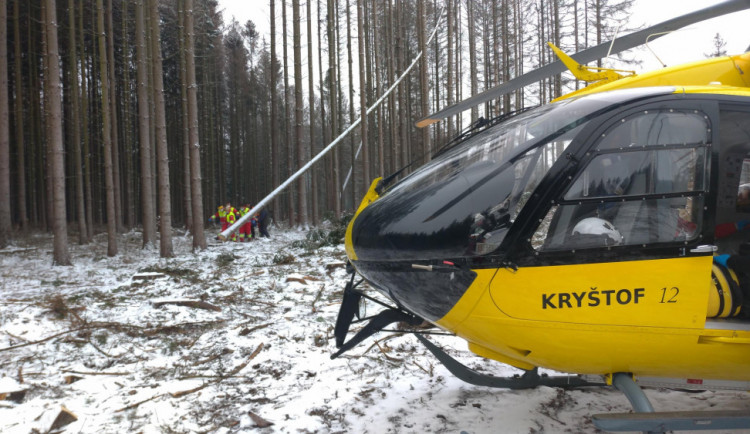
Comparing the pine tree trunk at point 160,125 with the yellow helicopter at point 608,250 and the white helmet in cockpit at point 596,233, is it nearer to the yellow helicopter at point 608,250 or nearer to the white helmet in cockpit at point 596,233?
the yellow helicopter at point 608,250

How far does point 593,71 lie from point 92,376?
17.8 ft

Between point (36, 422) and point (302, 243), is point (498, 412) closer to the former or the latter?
point (36, 422)

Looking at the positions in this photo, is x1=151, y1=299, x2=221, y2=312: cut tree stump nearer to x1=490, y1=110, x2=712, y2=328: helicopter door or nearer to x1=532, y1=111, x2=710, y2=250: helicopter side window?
x1=490, y1=110, x2=712, y2=328: helicopter door

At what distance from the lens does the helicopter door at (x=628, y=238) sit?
2.16 meters

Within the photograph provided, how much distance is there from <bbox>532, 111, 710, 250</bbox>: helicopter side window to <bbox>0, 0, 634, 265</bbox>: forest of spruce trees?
34.1 feet

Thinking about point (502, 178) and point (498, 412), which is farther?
point (498, 412)

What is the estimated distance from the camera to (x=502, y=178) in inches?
93.1

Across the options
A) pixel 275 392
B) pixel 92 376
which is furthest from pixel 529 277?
pixel 92 376

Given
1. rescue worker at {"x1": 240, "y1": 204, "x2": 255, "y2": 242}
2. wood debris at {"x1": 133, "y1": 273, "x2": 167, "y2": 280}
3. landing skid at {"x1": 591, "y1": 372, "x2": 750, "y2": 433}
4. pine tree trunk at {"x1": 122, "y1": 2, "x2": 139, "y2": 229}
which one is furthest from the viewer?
rescue worker at {"x1": 240, "y1": 204, "x2": 255, "y2": 242}

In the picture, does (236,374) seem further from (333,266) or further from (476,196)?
(333,266)

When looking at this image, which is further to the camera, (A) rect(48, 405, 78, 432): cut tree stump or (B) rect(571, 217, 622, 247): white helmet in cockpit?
(A) rect(48, 405, 78, 432): cut tree stump

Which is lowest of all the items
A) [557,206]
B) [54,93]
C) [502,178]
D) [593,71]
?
[557,206]

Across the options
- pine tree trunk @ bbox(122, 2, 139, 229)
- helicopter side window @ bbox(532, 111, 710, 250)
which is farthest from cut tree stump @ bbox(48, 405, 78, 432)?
pine tree trunk @ bbox(122, 2, 139, 229)

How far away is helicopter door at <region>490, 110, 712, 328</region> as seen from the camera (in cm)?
216
